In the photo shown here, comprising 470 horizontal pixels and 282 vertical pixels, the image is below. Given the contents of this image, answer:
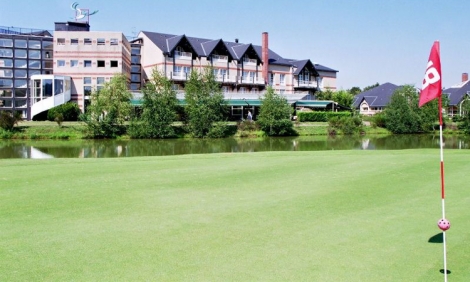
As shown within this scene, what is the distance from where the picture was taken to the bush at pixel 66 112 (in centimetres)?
5281

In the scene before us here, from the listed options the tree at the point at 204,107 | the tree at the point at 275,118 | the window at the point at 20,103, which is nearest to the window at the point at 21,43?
the window at the point at 20,103

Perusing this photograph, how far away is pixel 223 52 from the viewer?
221ft

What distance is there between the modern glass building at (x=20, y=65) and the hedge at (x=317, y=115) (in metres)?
34.4

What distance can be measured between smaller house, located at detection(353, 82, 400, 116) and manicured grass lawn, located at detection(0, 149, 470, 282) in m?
78.3

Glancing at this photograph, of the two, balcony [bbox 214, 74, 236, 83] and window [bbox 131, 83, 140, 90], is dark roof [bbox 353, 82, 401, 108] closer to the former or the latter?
balcony [bbox 214, 74, 236, 83]

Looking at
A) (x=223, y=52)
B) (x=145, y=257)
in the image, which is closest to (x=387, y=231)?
(x=145, y=257)

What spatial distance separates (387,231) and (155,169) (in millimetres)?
9100

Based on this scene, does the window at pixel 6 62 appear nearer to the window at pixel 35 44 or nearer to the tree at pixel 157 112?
the window at pixel 35 44

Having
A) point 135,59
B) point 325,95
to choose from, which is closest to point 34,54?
point 135,59

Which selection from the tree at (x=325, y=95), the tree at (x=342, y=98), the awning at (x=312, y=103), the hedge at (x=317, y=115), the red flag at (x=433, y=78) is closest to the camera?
the red flag at (x=433, y=78)

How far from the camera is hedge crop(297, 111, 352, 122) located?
6247 centimetres

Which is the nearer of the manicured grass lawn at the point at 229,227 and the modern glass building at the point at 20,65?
the manicured grass lawn at the point at 229,227

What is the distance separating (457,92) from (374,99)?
51.1 feet

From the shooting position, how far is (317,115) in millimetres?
63375
